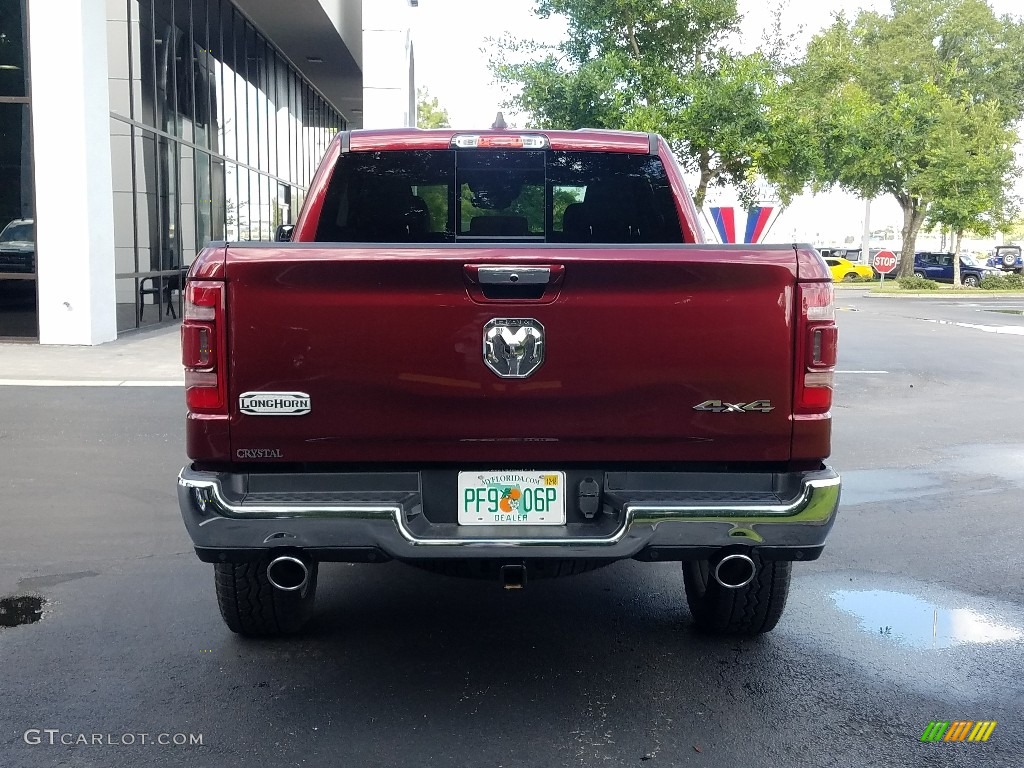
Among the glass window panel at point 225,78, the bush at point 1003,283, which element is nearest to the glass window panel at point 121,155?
the glass window panel at point 225,78

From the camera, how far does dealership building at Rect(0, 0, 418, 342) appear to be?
15.3 meters

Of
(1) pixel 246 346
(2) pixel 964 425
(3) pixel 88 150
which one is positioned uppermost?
(3) pixel 88 150

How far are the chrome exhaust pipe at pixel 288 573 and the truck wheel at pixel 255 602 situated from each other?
39 cm

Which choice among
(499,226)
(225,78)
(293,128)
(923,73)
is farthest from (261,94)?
(923,73)

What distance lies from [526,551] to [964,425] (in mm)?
8121

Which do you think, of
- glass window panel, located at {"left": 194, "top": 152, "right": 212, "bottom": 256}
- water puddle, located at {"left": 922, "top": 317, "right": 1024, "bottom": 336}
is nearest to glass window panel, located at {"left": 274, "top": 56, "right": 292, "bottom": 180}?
glass window panel, located at {"left": 194, "top": 152, "right": 212, "bottom": 256}

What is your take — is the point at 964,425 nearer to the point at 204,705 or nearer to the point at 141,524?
the point at 141,524

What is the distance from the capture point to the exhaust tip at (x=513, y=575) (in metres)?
3.45

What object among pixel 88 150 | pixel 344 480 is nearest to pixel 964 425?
pixel 344 480

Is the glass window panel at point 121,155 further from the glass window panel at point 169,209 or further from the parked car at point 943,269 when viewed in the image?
the parked car at point 943,269

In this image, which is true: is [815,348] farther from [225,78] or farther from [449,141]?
[225,78]

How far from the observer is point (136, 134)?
18.0 meters

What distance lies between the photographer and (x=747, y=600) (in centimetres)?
418

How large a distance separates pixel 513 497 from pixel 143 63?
1715cm
